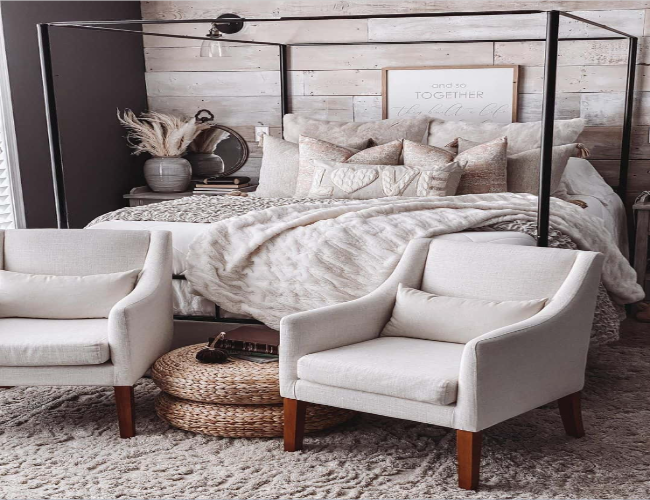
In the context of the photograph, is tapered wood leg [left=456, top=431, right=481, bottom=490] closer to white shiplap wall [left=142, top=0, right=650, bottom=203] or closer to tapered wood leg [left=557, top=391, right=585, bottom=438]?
tapered wood leg [left=557, top=391, right=585, bottom=438]

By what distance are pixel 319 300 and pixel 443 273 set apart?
538mm

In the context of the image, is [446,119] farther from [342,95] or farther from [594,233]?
[594,233]

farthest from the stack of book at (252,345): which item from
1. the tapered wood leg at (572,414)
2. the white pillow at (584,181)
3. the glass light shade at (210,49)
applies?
the glass light shade at (210,49)

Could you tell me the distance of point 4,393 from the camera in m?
3.24

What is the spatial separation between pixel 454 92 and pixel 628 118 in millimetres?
1018

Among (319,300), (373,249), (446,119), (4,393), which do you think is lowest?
(4,393)

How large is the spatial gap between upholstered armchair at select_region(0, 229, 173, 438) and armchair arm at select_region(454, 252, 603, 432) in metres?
1.17

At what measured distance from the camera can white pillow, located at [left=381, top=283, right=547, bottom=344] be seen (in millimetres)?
2541

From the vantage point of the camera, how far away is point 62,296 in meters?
2.96

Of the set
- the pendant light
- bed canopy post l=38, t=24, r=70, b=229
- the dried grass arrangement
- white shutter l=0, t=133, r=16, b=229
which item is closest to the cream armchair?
bed canopy post l=38, t=24, r=70, b=229

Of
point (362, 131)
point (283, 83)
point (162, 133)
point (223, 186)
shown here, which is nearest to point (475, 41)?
point (362, 131)

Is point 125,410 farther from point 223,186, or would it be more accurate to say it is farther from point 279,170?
point 223,186

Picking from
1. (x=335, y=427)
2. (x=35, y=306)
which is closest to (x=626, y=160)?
(x=335, y=427)

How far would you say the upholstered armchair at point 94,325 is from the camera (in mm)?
2670
